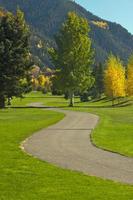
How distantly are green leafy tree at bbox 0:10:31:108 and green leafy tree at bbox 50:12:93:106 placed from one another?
14044 millimetres

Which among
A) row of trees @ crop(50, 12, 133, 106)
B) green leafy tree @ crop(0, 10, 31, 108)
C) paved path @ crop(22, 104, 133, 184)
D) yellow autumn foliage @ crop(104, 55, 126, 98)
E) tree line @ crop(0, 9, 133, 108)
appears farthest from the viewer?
yellow autumn foliage @ crop(104, 55, 126, 98)

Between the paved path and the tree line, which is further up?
the tree line

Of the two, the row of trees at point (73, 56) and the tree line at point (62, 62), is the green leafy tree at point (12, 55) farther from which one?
the row of trees at point (73, 56)

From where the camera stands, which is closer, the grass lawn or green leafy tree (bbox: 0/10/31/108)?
the grass lawn

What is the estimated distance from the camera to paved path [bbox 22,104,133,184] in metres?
20.6

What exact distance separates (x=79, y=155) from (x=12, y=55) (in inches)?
2111

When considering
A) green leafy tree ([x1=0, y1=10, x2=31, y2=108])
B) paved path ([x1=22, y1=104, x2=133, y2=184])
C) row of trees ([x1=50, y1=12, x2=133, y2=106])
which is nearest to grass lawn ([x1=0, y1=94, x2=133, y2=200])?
paved path ([x1=22, y1=104, x2=133, y2=184])

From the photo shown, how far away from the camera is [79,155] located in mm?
24641

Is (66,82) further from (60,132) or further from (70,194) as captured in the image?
(70,194)

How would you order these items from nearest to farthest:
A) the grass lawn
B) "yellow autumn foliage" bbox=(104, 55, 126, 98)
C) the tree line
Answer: the grass lawn < the tree line < "yellow autumn foliage" bbox=(104, 55, 126, 98)

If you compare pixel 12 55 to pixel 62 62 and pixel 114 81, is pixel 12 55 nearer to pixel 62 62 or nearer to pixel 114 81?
pixel 62 62

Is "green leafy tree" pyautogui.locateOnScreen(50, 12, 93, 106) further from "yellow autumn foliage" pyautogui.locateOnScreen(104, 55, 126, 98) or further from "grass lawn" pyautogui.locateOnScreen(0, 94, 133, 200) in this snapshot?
"grass lawn" pyautogui.locateOnScreen(0, 94, 133, 200)

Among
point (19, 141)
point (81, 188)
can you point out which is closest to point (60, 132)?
point (19, 141)

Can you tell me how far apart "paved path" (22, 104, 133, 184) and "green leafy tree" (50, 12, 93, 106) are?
57.6 metres
